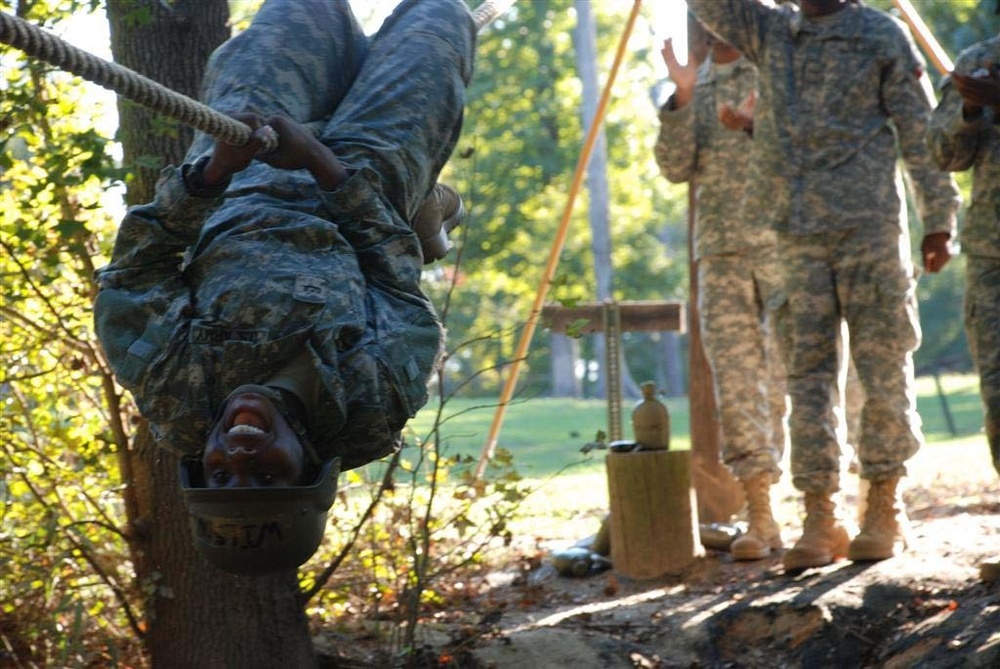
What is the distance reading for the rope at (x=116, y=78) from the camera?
2.50 metres

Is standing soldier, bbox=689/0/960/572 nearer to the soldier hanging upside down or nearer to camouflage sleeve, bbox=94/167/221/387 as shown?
the soldier hanging upside down

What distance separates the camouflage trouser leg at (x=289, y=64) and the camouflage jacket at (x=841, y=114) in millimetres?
2362

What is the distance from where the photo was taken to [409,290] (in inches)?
131

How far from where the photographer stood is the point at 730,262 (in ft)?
22.2

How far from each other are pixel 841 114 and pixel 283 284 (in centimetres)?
322

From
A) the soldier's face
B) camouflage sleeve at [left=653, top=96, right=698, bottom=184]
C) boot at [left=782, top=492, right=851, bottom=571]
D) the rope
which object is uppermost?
camouflage sleeve at [left=653, top=96, right=698, bottom=184]

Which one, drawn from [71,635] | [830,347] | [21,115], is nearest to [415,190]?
[21,115]

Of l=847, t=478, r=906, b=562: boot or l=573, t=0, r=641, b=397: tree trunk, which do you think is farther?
l=573, t=0, r=641, b=397: tree trunk

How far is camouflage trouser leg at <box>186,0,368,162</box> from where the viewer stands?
3518 mm

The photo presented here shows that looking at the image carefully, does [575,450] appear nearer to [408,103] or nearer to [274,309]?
[408,103]

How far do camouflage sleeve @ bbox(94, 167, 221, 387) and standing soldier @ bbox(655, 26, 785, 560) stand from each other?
3432mm

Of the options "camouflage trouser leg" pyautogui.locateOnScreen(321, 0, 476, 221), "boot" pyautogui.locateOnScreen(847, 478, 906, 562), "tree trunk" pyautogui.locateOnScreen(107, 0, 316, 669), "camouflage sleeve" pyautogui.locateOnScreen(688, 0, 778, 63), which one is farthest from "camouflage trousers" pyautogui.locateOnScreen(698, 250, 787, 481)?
"camouflage trouser leg" pyautogui.locateOnScreen(321, 0, 476, 221)

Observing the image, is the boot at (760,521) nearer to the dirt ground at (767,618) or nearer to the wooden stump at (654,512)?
the dirt ground at (767,618)

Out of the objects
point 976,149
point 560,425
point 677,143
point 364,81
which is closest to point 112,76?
point 364,81
